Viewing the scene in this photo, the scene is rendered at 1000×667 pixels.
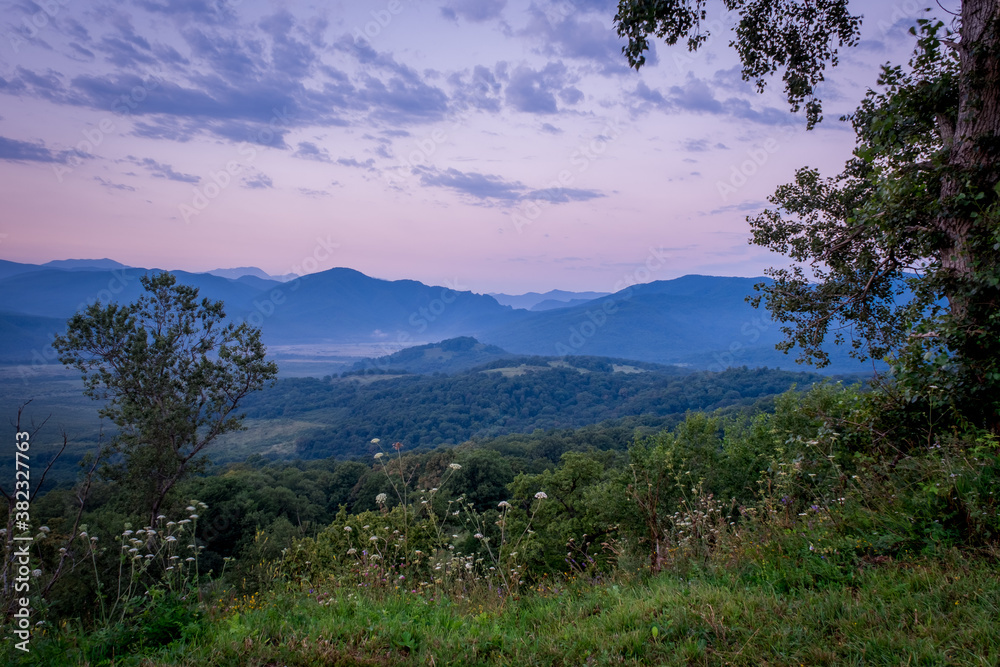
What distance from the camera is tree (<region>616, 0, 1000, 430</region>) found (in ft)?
15.1

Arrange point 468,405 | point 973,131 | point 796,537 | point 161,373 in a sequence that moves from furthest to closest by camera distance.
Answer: point 468,405 < point 161,373 < point 973,131 < point 796,537

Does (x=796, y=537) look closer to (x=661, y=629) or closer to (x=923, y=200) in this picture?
(x=661, y=629)

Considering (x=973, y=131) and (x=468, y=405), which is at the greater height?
(x=973, y=131)

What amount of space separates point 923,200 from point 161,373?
76.0ft

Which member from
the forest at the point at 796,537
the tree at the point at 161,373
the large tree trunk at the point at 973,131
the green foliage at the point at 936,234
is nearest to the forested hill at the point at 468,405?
the tree at the point at 161,373

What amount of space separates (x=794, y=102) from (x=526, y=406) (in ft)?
533

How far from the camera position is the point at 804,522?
4.27 metres

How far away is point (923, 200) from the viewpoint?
211 inches

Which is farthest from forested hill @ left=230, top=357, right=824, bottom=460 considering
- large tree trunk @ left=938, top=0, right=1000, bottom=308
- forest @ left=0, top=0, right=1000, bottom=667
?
large tree trunk @ left=938, top=0, right=1000, bottom=308

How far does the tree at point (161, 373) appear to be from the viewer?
55.6 ft

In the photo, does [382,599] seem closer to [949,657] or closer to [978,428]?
[949,657]

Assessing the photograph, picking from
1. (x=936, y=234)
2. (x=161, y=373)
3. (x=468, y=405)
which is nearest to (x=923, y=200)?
(x=936, y=234)

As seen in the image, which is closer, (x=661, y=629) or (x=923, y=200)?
(x=661, y=629)

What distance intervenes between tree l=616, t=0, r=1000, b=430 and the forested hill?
369ft
